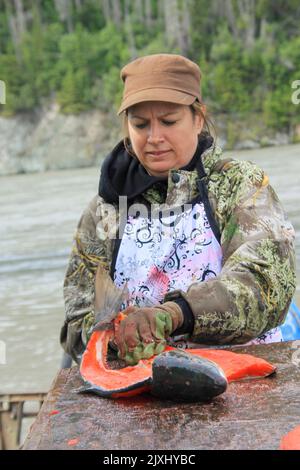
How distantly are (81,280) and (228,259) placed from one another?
0.71 m

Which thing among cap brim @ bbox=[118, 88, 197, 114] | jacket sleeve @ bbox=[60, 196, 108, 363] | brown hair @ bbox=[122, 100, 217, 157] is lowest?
jacket sleeve @ bbox=[60, 196, 108, 363]

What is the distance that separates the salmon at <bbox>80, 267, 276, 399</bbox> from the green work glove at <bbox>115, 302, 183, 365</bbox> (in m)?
0.04

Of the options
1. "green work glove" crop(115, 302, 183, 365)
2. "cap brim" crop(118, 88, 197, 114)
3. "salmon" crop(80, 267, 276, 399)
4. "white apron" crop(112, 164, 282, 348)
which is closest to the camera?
"salmon" crop(80, 267, 276, 399)

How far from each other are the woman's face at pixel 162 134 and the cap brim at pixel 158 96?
0.12ft

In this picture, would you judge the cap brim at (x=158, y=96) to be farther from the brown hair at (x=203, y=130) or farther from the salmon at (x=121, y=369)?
→ the salmon at (x=121, y=369)

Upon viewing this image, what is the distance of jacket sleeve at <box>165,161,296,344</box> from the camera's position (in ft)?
8.80

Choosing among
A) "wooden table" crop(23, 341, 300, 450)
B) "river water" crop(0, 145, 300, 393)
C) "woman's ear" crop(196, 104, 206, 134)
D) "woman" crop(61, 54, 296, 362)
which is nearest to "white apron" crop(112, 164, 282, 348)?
"woman" crop(61, 54, 296, 362)

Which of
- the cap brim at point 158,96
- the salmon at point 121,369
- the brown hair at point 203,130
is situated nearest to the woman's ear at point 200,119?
the brown hair at point 203,130

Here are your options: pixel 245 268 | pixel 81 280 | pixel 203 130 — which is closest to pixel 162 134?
pixel 203 130

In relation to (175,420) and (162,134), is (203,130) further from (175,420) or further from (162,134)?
(175,420)

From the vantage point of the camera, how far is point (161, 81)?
293cm

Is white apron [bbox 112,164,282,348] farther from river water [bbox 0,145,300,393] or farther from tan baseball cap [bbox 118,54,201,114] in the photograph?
river water [bbox 0,145,300,393]

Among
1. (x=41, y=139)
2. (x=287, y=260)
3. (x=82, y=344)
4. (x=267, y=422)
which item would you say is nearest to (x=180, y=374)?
(x=267, y=422)

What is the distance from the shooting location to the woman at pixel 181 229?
2.74m
